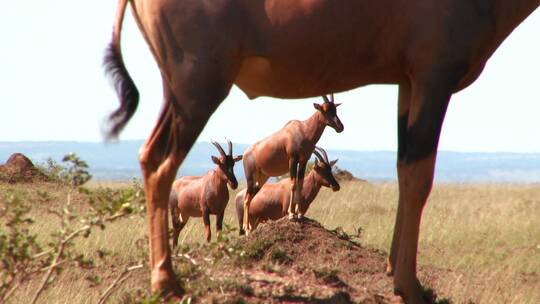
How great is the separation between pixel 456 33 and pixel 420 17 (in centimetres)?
24

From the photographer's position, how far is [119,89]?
657 cm

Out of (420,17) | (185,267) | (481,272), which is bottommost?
(481,272)

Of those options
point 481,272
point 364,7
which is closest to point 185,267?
point 364,7

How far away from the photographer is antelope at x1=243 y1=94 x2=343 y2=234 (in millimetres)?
12055

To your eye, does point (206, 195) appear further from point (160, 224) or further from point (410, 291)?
point (160, 224)

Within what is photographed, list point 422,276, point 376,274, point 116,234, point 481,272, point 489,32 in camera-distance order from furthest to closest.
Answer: point 116,234 < point 481,272 < point 422,276 < point 376,274 < point 489,32

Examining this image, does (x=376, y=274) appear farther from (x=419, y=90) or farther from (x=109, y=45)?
(x=109, y=45)

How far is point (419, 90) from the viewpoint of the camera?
6.33 meters

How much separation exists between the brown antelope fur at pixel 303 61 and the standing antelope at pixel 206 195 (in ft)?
22.5

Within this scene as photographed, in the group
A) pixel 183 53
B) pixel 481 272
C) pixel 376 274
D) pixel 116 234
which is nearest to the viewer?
pixel 183 53

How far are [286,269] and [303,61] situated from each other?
167cm

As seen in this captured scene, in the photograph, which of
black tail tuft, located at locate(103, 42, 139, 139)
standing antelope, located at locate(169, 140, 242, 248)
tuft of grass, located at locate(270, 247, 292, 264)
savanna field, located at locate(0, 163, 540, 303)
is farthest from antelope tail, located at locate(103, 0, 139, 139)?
standing antelope, located at locate(169, 140, 242, 248)

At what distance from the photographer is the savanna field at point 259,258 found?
5.61 metres

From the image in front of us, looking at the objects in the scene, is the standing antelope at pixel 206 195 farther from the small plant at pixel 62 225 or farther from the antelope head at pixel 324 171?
the small plant at pixel 62 225
